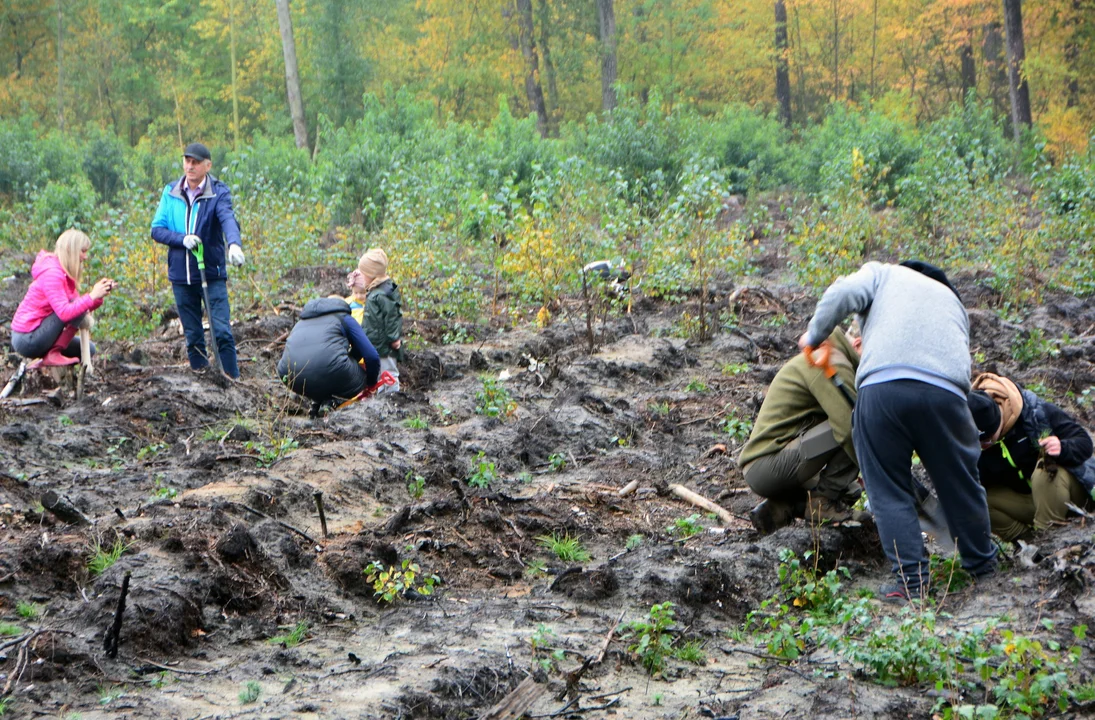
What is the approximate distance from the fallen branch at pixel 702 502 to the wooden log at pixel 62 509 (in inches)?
130

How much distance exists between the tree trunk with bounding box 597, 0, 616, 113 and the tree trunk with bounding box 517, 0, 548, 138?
9.00 ft

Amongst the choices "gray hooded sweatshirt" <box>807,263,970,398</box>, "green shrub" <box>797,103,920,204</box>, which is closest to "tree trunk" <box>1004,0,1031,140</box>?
"green shrub" <box>797,103,920,204</box>

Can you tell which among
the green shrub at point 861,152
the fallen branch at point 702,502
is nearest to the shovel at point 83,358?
the fallen branch at point 702,502

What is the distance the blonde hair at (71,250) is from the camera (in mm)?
8448

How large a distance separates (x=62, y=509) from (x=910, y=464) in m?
3.93

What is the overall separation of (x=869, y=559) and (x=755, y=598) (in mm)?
862

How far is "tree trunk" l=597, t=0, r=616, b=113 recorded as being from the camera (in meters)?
28.8

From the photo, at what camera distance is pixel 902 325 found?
4.59m

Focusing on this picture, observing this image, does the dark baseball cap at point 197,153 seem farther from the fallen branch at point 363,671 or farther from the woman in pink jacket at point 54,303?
the fallen branch at point 363,671

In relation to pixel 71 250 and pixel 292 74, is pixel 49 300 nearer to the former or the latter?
pixel 71 250

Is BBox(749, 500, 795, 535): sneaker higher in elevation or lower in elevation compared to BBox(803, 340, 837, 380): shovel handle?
lower

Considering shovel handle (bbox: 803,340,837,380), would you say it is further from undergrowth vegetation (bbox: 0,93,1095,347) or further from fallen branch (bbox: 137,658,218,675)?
undergrowth vegetation (bbox: 0,93,1095,347)

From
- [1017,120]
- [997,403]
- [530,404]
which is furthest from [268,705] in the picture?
[1017,120]

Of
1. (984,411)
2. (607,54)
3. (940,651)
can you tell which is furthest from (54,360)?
(607,54)
